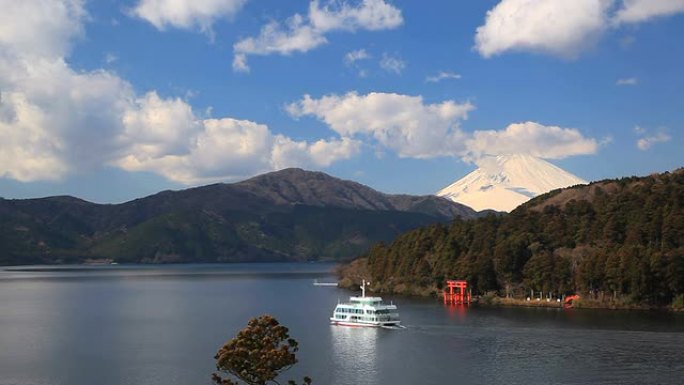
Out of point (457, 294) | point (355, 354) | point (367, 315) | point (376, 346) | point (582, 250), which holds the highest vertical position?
point (582, 250)

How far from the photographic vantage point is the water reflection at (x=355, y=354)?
77.4 meters

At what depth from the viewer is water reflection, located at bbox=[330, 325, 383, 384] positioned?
3046 inches

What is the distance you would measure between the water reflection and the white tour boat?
6.08 feet

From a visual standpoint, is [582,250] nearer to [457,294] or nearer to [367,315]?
[457,294]

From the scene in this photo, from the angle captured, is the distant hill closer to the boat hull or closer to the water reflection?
the boat hull

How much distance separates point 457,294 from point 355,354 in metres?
82.9

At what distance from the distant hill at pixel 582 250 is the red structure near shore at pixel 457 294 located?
2.77 meters

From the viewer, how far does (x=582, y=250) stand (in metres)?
163

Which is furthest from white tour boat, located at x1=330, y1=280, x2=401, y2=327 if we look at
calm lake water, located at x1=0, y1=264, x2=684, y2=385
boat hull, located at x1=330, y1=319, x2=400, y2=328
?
calm lake water, located at x1=0, y1=264, x2=684, y2=385

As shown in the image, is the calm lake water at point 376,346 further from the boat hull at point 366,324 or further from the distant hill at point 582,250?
the distant hill at point 582,250

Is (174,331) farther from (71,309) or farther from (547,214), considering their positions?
(547,214)

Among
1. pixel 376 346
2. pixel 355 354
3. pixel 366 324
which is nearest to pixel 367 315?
pixel 366 324

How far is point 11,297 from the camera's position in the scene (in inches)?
7771

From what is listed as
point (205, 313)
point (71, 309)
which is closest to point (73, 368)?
point (205, 313)
